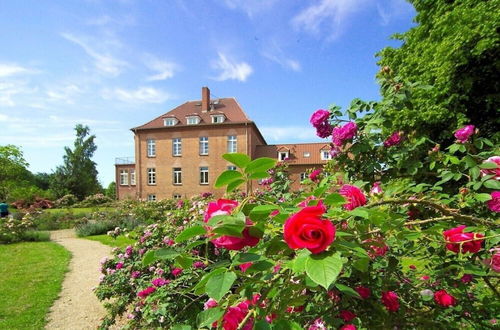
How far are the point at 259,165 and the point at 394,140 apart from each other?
1508mm

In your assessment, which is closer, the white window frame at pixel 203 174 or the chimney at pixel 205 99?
the white window frame at pixel 203 174

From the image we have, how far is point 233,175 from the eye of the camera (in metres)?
0.66

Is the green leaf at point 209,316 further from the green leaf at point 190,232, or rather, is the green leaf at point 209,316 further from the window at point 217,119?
the window at point 217,119

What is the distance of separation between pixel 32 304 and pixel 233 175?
5.27 m

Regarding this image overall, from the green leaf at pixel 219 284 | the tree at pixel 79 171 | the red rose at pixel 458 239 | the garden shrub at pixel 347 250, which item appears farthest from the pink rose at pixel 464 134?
the tree at pixel 79 171

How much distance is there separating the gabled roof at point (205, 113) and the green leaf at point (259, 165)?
76.9 feet

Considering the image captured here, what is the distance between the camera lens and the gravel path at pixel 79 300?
3732 millimetres

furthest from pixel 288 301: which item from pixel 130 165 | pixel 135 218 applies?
pixel 130 165

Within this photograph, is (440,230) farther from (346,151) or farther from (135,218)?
(135,218)

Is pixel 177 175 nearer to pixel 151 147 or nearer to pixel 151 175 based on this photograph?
pixel 151 175

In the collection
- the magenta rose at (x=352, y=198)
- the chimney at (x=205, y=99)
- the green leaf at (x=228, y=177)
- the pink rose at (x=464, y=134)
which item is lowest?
the magenta rose at (x=352, y=198)

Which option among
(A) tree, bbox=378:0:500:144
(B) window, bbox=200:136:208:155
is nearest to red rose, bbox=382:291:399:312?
(A) tree, bbox=378:0:500:144

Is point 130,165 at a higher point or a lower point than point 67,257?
higher

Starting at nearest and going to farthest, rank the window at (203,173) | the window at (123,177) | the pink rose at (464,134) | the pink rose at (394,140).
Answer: the pink rose at (464,134)
the pink rose at (394,140)
the window at (203,173)
the window at (123,177)
